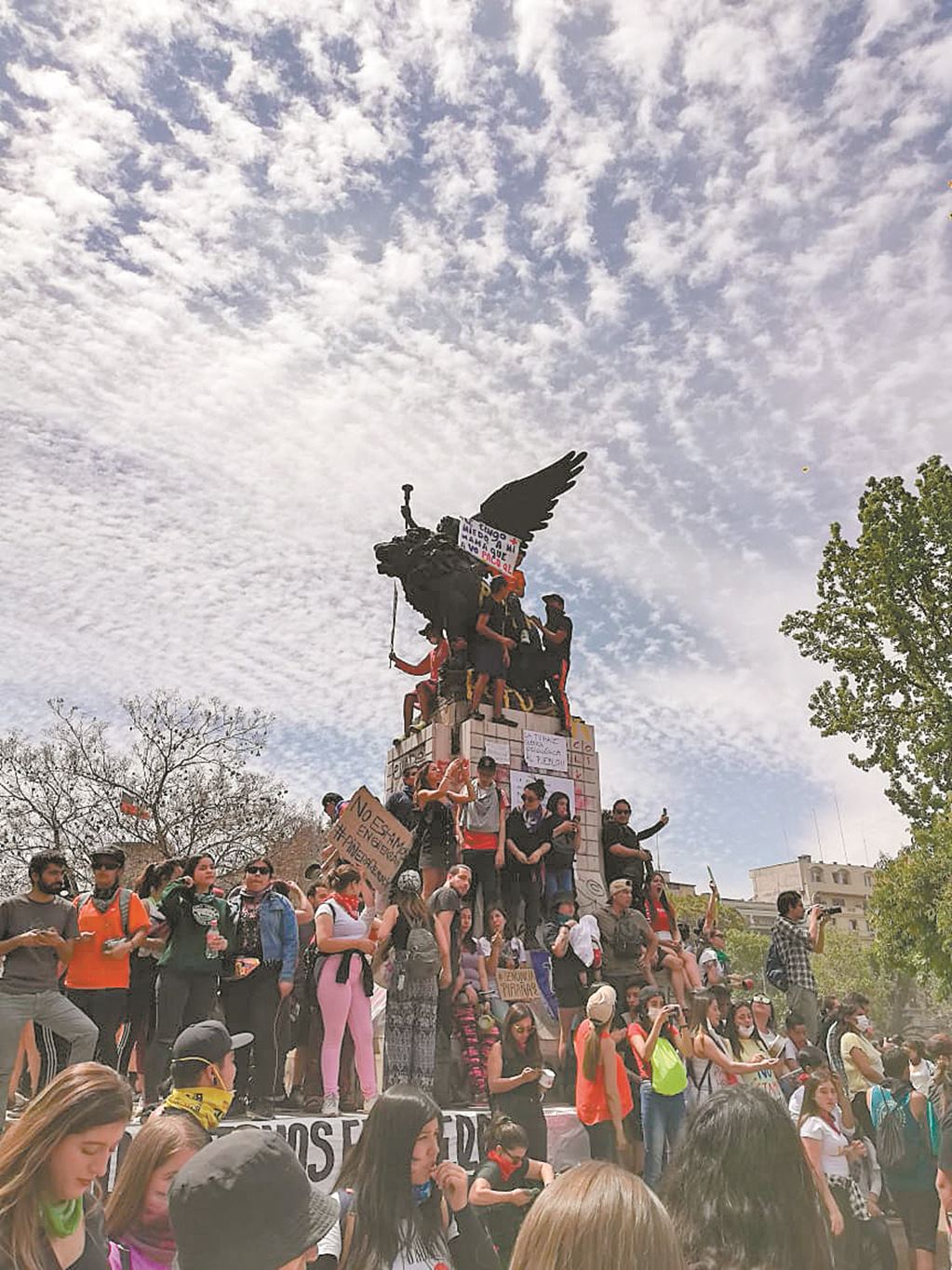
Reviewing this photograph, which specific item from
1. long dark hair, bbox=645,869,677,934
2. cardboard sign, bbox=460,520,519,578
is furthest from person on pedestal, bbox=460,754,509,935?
cardboard sign, bbox=460,520,519,578

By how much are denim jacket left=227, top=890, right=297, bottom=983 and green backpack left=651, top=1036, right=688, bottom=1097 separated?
256cm

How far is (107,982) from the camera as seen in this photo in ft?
21.0

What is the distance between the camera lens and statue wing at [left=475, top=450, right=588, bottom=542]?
1622 centimetres

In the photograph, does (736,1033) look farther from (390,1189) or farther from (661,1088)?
(390,1189)

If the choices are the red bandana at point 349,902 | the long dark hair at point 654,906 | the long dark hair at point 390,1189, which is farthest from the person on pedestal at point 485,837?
the long dark hair at point 390,1189

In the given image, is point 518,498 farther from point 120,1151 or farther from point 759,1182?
point 759,1182

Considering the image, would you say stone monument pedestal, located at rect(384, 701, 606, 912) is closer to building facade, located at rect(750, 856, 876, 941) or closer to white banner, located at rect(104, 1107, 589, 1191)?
white banner, located at rect(104, 1107, 589, 1191)

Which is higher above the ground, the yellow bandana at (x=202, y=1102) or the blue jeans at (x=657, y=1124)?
the yellow bandana at (x=202, y=1102)

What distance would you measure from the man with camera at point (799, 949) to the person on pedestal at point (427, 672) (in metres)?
6.12

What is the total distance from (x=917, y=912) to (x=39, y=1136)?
2047 centimetres

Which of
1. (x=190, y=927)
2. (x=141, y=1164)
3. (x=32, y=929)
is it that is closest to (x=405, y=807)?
(x=190, y=927)

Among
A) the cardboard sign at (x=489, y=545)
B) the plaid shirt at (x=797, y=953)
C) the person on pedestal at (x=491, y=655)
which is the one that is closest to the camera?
the plaid shirt at (x=797, y=953)

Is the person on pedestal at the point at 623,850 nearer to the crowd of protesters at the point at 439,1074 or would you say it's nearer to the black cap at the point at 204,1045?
the crowd of protesters at the point at 439,1074

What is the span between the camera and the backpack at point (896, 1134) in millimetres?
6344
